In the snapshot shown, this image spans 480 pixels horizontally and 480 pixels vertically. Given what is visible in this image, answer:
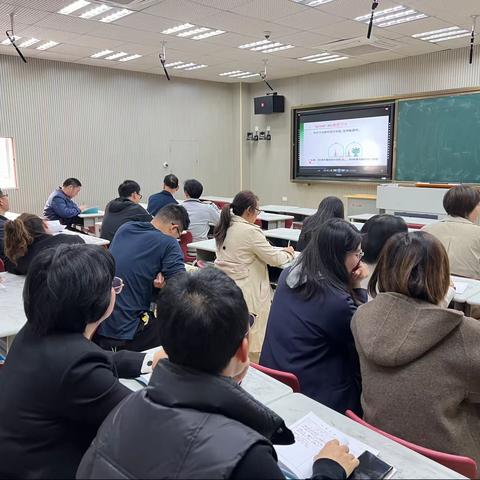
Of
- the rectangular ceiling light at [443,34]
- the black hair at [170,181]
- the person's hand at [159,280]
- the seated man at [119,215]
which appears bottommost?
the person's hand at [159,280]

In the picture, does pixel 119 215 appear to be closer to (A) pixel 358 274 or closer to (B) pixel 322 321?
(A) pixel 358 274

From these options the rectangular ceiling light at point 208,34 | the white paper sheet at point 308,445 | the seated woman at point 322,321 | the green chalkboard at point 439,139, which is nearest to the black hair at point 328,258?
the seated woman at point 322,321

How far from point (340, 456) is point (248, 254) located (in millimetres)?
2326

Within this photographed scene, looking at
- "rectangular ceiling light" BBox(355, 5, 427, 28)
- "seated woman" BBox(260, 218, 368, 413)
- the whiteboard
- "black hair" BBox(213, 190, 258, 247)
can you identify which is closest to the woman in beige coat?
"black hair" BBox(213, 190, 258, 247)

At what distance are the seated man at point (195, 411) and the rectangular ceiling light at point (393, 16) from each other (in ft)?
17.0

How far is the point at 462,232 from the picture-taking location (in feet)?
10.5

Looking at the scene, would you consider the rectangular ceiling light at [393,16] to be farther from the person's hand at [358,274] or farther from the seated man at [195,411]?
the seated man at [195,411]

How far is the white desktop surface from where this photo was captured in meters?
1.25

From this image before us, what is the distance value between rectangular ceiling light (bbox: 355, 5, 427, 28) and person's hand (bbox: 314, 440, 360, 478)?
511 centimetres

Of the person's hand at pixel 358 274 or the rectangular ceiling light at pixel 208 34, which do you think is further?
the rectangular ceiling light at pixel 208 34

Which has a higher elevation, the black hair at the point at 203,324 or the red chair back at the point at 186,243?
the black hair at the point at 203,324

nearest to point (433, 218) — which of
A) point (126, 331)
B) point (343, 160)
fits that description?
point (343, 160)

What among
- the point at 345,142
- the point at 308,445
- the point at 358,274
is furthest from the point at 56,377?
the point at 345,142

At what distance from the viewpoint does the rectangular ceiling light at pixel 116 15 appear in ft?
Result: 17.0
